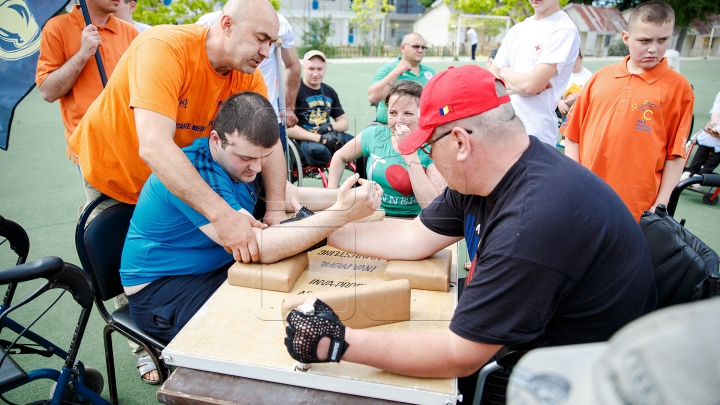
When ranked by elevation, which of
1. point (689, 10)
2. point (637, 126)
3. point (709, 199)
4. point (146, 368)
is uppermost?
point (689, 10)

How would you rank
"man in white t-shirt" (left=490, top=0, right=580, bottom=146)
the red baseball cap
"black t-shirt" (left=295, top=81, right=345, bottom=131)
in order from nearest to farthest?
the red baseball cap, "man in white t-shirt" (left=490, top=0, right=580, bottom=146), "black t-shirt" (left=295, top=81, right=345, bottom=131)

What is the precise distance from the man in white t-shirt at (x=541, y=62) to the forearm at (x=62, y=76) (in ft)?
8.90

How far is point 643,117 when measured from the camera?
2566 mm

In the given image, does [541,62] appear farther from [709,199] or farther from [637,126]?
[709,199]

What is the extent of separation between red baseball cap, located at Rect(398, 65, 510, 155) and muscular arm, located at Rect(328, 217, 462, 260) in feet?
1.71

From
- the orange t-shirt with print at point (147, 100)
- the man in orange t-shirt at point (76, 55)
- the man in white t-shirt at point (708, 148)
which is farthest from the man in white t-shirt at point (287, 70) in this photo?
the man in white t-shirt at point (708, 148)

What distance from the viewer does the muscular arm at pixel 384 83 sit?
152 inches

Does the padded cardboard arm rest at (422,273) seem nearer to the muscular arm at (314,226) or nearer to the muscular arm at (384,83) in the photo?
the muscular arm at (314,226)

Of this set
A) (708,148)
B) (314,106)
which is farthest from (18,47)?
(708,148)

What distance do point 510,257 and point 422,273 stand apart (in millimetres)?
523

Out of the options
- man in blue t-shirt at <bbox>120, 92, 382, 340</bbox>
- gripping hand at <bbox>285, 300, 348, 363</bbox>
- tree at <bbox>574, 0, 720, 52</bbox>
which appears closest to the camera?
gripping hand at <bbox>285, 300, 348, 363</bbox>

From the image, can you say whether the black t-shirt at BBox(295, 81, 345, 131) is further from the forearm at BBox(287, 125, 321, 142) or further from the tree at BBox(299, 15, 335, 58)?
the tree at BBox(299, 15, 335, 58)

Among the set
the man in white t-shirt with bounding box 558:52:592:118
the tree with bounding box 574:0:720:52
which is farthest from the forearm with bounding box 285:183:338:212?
A: the tree with bounding box 574:0:720:52

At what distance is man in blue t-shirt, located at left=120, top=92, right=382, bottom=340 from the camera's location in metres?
1.71
